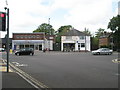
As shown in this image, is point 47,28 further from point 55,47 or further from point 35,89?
point 35,89

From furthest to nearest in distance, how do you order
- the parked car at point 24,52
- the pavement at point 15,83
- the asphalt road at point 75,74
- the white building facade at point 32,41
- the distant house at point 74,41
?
the white building facade at point 32,41
the distant house at point 74,41
the parked car at point 24,52
the asphalt road at point 75,74
the pavement at point 15,83

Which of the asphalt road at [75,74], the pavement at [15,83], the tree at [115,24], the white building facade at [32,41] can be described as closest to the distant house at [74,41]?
the white building facade at [32,41]

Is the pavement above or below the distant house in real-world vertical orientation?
below

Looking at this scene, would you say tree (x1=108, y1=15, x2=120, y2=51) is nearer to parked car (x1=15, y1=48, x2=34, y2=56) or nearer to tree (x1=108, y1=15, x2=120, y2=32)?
tree (x1=108, y1=15, x2=120, y2=32)

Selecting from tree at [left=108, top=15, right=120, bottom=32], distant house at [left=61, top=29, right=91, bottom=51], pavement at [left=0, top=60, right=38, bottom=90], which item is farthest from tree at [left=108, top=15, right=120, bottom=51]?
pavement at [left=0, top=60, right=38, bottom=90]

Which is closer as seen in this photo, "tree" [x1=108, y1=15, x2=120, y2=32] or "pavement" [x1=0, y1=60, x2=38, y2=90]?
"pavement" [x1=0, y1=60, x2=38, y2=90]

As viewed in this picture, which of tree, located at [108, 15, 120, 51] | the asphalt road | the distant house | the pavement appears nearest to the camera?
the pavement

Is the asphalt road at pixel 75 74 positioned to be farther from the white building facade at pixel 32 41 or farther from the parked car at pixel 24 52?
the white building facade at pixel 32 41

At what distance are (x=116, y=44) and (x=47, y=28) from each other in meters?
58.6

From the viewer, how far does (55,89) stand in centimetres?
873

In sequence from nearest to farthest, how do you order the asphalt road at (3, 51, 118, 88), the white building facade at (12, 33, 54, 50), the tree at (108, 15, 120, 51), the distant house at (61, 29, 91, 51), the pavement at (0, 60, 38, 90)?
the pavement at (0, 60, 38, 90)
the asphalt road at (3, 51, 118, 88)
the tree at (108, 15, 120, 51)
the distant house at (61, 29, 91, 51)
the white building facade at (12, 33, 54, 50)

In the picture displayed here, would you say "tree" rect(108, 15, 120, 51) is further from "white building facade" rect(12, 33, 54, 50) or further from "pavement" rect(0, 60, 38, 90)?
"pavement" rect(0, 60, 38, 90)

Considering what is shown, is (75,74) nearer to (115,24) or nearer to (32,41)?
(115,24)

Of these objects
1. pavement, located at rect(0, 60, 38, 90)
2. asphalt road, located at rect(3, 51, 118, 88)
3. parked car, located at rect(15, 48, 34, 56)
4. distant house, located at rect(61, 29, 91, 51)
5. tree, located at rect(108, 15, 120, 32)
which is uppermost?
tree, located at rect(108, 15, 120, 32)
